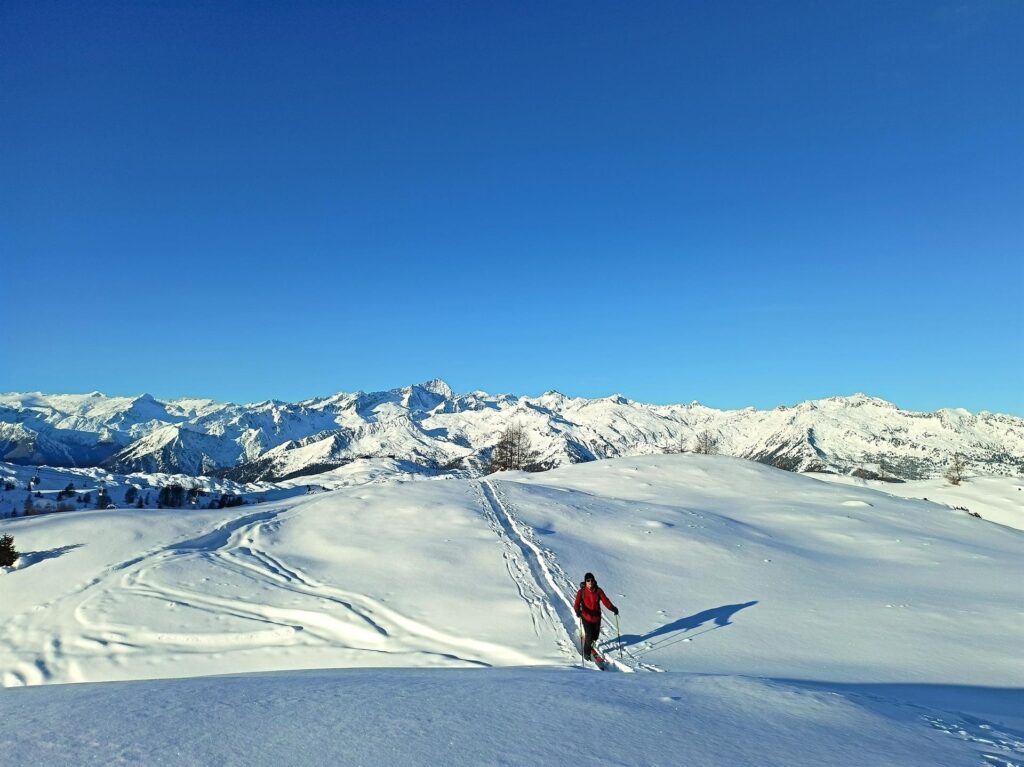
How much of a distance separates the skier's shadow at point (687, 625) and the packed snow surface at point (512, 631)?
84mm

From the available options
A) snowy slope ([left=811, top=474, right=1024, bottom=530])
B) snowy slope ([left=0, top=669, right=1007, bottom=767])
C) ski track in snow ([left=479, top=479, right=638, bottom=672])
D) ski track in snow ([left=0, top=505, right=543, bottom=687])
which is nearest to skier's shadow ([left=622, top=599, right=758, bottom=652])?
ski track in snow ([left=479, top=479, right=638, bottom=672])

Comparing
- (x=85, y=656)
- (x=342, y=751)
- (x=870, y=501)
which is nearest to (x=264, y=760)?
(x=342, y=751)

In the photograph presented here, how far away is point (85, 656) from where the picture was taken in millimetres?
12984

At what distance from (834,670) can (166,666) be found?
13.7 metres

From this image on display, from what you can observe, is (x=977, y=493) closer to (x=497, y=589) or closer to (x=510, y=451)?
(x=510, y=451)

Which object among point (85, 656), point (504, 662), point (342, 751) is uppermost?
point (342, 751)

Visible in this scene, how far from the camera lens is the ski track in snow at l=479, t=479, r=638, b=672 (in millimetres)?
12594

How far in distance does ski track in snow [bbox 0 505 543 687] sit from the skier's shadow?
301cm

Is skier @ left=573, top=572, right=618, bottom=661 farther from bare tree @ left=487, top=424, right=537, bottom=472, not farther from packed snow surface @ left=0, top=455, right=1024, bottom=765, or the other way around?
bare tree @ left=487, top=424, right=537, bottom=472

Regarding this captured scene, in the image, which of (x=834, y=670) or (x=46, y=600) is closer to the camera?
(x=834, y=670)

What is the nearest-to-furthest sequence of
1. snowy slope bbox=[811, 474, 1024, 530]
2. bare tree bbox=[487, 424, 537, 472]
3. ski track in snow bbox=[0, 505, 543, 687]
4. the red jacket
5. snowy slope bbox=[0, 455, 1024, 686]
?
the red jacket
snowy slope bbox=[0, 455, 1024, 686]
ski track in snow bbox=[0, 505, 543, 687]
snowy slope bbox=[811, 474, 1024, 530]
bare tree bbox=[487, 424, 537, 472]

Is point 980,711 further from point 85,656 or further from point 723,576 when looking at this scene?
point 85,656

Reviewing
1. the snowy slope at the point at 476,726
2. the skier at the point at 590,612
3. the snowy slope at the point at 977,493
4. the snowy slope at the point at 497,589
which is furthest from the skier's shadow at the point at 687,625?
the snowy slope at the point at 977,493

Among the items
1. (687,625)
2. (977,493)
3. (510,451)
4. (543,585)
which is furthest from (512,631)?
(510,451)
